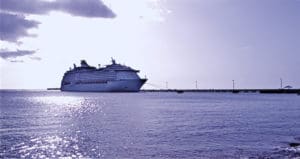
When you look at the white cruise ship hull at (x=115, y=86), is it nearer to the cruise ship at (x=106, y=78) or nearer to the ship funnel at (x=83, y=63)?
the cruise ship at (x=106, y=78)

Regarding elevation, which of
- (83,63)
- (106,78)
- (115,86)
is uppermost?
(83,63)

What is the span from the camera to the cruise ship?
160 m

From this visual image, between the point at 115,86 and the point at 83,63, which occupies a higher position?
the point at 83,63

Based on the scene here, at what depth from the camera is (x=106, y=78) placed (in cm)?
16312

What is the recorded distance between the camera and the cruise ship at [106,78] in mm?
160000

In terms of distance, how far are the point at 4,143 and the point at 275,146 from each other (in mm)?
18087

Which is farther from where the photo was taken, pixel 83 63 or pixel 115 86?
pixel 83 63

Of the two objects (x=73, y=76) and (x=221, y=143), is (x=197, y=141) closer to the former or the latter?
(x=221, y=143)

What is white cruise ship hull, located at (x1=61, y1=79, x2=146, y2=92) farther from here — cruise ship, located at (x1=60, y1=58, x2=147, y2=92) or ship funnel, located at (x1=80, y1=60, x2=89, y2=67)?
ship funnel, located at (x1=80, y1=60, x2=89, y2=67)

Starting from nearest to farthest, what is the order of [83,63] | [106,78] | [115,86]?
[106,78] → [115,86] → [83,63]

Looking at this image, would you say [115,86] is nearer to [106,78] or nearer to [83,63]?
[106,78]

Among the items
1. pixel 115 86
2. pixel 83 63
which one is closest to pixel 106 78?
pixel 115 86

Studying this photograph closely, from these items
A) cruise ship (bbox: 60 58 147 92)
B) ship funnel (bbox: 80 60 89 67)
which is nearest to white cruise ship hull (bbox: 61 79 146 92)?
cruise ship (bbox: 60 58 147 92)

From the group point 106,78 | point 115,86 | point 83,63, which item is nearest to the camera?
point 106,78
